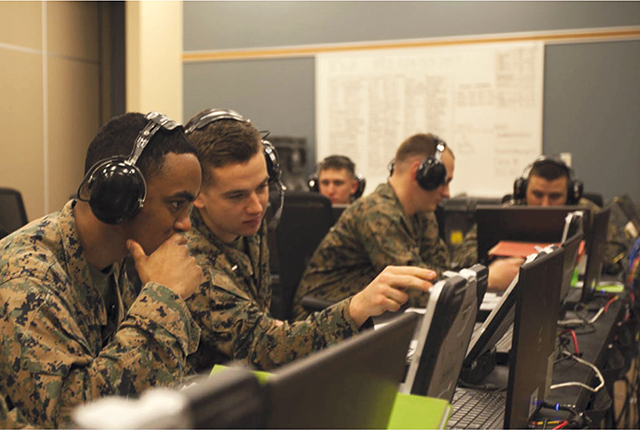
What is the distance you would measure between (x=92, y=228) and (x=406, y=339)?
33.6 inches

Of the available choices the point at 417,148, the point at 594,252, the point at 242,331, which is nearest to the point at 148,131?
the point at 242,331

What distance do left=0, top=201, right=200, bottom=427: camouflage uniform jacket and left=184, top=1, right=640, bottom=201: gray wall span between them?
186 inches

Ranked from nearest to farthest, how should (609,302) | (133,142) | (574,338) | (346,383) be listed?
(346,383) → (133,142) → (574,338) → (609,302)

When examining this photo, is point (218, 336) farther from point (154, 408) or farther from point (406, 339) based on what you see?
point (154, 408)

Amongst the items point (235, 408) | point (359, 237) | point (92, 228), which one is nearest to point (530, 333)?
point (92, 228)

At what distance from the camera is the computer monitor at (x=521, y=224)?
107 inches

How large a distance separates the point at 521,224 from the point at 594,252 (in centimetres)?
31

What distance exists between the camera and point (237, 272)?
1.84m

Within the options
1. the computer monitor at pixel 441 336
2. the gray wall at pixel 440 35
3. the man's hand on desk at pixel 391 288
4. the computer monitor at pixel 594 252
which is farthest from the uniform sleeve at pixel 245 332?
the gray wall at pixel 440 35

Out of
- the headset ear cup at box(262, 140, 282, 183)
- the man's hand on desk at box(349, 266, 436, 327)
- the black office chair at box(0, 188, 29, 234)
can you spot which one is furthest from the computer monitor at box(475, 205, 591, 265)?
the black office chair at box(0, 188, 29, 234)

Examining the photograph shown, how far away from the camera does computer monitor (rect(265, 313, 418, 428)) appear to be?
0.47 meters

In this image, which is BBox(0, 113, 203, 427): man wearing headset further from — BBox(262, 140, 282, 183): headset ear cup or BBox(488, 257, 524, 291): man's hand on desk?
BBox(488, 257, 524, 291): man's hand on desk

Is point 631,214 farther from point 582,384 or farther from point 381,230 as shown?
point 582,384

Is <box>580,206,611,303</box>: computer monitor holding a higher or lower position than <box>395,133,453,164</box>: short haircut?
lower
